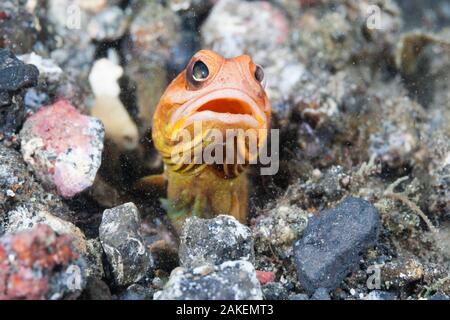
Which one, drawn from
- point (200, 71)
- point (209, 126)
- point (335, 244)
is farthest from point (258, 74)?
point (335, 244)

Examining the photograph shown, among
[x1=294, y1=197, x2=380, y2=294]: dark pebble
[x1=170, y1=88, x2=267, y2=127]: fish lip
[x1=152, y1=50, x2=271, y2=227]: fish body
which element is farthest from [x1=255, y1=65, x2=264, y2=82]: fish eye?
[x1=294, y1=197, x2=380, y2=294]: dark pebble

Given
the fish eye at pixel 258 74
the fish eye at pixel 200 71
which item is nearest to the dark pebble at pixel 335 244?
the fish eye at pixel 258 74

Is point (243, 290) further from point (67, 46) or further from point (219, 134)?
point (67, 46)

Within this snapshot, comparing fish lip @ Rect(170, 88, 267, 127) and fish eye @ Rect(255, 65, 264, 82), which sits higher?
fish eye @ Rect(255, 65, 264, 82)

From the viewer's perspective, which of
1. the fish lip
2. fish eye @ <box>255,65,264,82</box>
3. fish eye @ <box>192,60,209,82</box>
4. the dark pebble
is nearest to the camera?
the dark pebble

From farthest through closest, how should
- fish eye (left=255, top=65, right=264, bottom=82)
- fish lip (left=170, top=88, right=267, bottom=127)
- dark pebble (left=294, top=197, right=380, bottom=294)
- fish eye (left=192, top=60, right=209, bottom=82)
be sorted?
fish eye (left=255, top=65, right=264, bottom=82) < fish eye (left=192, top=60, right=209, bottom=82) < fish lip (left=170, top=88, right=267, bottom=127) < dark pebble (left=294, top=197, right=380, bottom=294)
